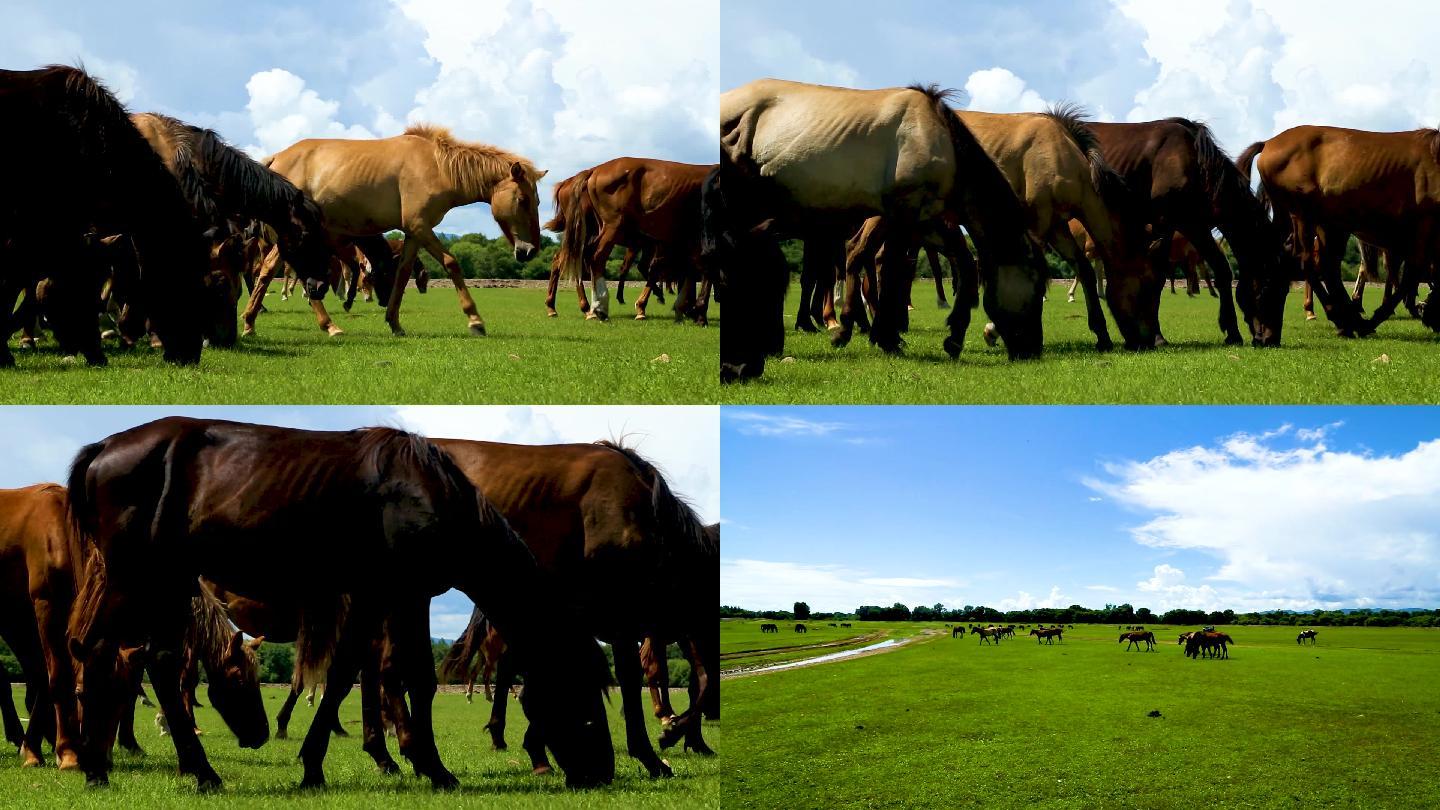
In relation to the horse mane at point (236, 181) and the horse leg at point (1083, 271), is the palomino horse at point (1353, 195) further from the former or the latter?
the horse mane at point (236, 181)

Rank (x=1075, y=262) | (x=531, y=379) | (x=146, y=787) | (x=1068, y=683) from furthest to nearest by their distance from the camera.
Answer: (x=1068, y=683), (x=1075, y=262), (x=531, y=379), (x=146, y=787)

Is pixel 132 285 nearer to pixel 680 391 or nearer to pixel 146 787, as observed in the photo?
pixel 680 391

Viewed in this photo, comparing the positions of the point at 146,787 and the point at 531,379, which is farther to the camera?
the point at 531,379

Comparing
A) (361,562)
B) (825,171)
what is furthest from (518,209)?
(361,562)

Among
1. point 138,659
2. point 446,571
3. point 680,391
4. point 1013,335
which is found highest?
point 1013,335

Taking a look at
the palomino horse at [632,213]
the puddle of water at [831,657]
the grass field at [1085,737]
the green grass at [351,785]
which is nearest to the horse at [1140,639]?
the puddle of water at [831,657]

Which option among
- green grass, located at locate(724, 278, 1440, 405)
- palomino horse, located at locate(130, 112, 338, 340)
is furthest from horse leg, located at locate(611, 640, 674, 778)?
Result: palomino horse, located at locate(130, 112, 338, 340)

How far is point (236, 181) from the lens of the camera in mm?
15039

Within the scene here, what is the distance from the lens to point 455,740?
11969 mm

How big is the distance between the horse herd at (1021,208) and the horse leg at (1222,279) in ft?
0.10

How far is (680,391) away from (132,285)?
6.61 m

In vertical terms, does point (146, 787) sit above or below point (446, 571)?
below

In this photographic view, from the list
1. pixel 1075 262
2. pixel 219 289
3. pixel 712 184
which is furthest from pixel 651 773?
pixel 1075 262

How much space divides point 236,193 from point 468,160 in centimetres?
327
